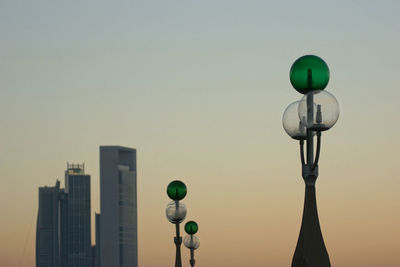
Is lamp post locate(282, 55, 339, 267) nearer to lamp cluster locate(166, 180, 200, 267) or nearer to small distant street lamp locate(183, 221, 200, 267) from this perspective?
lamp cluster locate(166, 180, 200, 267)

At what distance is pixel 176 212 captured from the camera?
22.1 meters

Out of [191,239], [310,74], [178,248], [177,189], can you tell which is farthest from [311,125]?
[191,239]

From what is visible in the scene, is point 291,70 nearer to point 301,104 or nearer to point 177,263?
point 301,104

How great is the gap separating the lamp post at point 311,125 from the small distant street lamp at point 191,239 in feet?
40.3

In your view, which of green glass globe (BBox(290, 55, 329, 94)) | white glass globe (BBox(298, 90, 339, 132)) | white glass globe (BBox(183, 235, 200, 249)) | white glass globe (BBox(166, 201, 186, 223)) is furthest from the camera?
white glass globe (BBox(183, 235, 200, 249))

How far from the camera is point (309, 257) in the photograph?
43.8 feet

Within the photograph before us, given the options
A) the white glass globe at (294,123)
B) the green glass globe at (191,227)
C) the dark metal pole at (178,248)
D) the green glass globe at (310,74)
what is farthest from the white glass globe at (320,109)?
the green glass globe at (191,227)

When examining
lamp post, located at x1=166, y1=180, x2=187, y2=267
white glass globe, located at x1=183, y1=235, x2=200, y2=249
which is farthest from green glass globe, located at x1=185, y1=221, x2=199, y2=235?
lamp post, located at x1=166, y1=180, x2=187, y2=267

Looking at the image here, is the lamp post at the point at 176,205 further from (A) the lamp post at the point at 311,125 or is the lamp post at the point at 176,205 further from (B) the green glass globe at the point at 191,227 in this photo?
(A) the lamp post at the point at 311,125

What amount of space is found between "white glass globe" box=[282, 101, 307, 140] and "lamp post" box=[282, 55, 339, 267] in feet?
0.23

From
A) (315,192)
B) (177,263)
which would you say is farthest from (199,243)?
(315,192)

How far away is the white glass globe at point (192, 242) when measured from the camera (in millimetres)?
25812

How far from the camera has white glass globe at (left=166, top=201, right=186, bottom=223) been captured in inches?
872

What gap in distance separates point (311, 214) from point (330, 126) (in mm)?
1201
